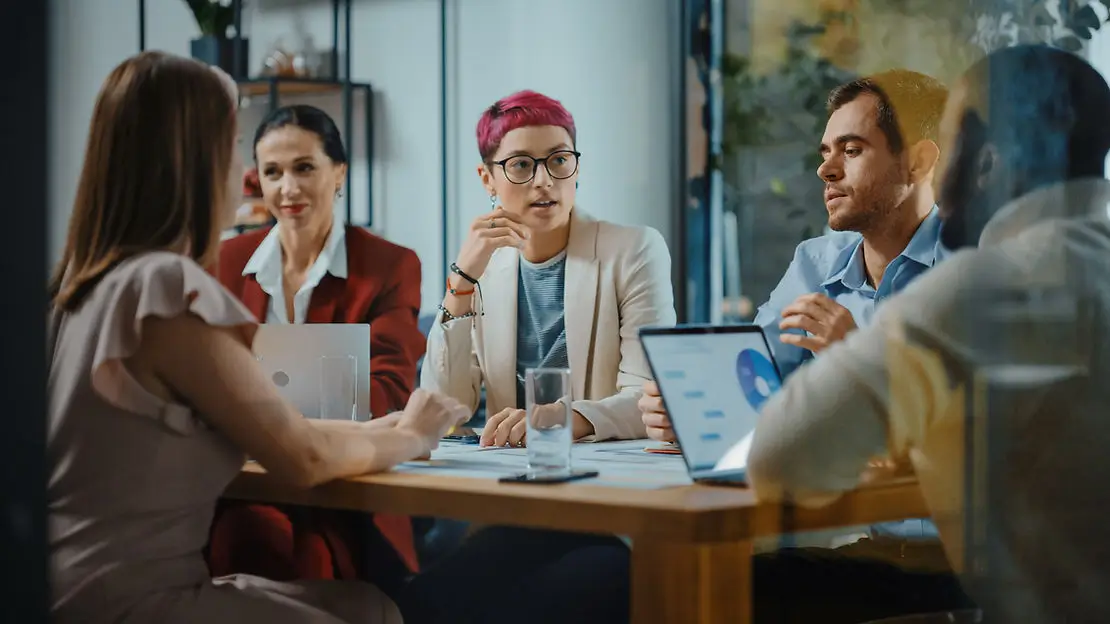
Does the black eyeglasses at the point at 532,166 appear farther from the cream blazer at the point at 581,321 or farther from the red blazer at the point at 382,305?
the red blazer at the point at 382,305

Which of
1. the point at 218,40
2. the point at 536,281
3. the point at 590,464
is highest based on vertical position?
the point at 218,40

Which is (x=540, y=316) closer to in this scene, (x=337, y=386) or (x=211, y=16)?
(x=337, y=386)

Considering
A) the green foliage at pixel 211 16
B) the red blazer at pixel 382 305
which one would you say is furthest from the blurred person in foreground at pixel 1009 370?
the red blazer at pixel 382 305

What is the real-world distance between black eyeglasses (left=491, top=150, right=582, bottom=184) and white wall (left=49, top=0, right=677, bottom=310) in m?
0.09

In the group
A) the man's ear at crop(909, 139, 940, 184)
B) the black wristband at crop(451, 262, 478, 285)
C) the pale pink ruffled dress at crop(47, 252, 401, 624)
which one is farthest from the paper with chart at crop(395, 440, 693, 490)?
the black wristband at crop(451, 262, 478, 285)

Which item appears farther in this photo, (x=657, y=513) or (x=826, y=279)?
(x=826, y=279)

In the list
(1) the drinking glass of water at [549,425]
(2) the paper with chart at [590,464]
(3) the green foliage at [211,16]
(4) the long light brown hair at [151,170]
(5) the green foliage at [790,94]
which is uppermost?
(3) the green foliage at [211,16]

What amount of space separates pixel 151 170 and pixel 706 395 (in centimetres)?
73

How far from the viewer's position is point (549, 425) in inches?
61.2

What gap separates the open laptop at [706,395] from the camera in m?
1.44

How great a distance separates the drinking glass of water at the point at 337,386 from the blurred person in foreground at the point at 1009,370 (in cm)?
77

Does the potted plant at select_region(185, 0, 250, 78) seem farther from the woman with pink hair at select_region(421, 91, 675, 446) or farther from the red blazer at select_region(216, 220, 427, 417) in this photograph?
the woman with pink hair at select_region(421, 91, 675, 446)

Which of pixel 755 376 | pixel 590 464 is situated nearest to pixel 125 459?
pixel 590 464

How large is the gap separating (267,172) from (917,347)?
141 centimetres
